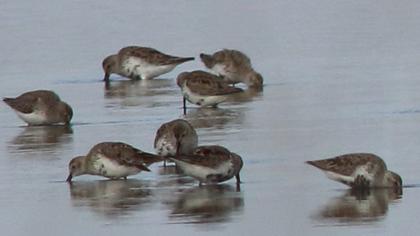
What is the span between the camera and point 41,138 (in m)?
19.6

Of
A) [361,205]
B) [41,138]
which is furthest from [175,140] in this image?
[41,138]

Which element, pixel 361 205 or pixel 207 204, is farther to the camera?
pixel 207 204

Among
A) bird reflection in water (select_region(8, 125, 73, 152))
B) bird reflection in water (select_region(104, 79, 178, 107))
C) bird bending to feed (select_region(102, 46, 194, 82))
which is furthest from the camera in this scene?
bird bending to feed (select_region(102, 46, 194, 82))

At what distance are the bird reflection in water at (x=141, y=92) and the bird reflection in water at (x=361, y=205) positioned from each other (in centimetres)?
701

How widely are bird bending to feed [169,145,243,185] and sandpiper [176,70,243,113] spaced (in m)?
5.52

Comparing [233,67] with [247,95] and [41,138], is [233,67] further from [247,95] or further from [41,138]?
[41,138]

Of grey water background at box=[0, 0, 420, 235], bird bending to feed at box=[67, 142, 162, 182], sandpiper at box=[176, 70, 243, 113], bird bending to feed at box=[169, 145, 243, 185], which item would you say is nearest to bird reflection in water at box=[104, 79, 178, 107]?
grey water background at box=[0, 0, 420, 235]

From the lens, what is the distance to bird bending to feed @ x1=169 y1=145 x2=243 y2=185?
15781 mm

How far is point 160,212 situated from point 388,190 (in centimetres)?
204

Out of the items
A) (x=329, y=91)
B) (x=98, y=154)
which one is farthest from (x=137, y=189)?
(x=329, y=91)

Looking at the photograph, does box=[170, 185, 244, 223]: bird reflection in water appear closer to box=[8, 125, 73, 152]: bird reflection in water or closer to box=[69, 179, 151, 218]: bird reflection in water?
box=[69, 179, 151, 218]: bird reflection in water

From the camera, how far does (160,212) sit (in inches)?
578

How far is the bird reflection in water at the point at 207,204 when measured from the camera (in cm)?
1441

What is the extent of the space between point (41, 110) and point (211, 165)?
5394 mm
